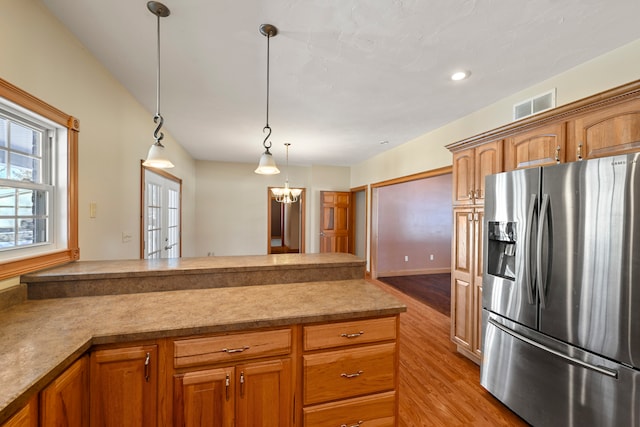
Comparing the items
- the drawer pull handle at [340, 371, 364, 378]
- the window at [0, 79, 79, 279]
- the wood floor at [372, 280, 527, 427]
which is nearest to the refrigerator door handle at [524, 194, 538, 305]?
the wood floor at [372, 280, 527, 427]

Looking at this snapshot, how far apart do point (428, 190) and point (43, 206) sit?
643cm

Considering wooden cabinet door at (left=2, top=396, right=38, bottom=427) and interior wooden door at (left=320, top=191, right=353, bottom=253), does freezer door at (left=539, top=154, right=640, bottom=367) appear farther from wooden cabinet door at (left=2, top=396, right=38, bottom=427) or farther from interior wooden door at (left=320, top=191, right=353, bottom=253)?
interior wooden door at (left=320, top=191, right=353, bottom=253)

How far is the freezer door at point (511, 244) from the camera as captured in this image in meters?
1.86

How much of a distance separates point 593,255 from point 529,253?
13.5 inches

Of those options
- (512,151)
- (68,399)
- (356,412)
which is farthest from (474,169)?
(68,399)

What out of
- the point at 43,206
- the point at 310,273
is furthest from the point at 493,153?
the point at 43,206

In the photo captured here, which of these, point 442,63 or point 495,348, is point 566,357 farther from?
point 442,63

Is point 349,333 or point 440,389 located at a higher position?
point 349,333

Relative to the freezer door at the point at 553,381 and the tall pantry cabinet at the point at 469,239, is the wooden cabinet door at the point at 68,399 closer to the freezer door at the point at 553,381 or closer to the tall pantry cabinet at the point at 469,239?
the freezer door at the point at 553,381

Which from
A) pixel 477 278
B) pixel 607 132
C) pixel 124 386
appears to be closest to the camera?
pixel 124 386

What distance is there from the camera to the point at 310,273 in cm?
201

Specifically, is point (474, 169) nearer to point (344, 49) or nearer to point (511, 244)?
point (511, 244)

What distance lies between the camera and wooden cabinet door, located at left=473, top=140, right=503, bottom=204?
2.33m

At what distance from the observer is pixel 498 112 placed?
2.72m
